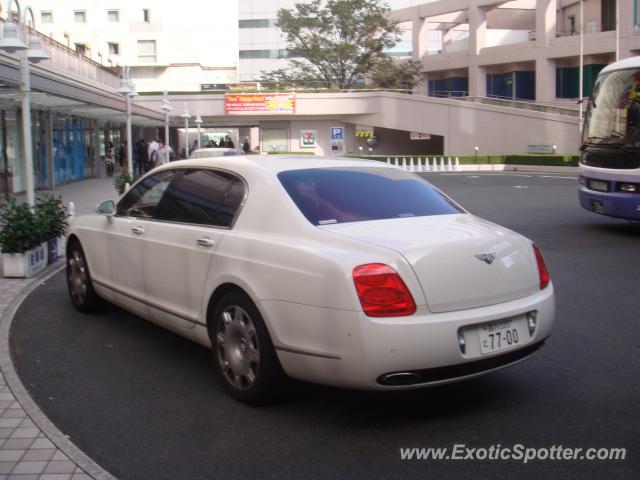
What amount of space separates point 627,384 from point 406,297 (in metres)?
1.91

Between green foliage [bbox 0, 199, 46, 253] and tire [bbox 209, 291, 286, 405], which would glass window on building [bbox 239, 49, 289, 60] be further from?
tire [bbox 209, 291, 286, 405]

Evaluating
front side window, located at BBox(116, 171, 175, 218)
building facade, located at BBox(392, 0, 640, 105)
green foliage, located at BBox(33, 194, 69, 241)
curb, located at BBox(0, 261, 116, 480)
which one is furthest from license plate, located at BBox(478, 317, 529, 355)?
building facade, located at BBox(392, 0, 640, 105)

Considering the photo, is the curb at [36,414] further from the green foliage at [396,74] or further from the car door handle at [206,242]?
the green foliage at [396,74]

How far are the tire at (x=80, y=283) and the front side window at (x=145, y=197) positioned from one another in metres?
0.80

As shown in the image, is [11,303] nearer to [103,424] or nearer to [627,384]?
[103,424]

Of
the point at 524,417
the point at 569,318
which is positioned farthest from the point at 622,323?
the point at 524,417

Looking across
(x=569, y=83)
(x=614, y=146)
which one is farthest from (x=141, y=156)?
(x=569, y=83)

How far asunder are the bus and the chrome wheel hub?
345 inches

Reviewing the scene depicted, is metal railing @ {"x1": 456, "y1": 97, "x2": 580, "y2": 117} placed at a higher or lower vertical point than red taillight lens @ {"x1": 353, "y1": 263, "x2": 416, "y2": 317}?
higher

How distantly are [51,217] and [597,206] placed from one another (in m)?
8.47

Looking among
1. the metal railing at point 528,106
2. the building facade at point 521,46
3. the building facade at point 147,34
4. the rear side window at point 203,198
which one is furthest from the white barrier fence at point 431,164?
the rear side window at point 203,198

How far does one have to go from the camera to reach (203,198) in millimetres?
5398

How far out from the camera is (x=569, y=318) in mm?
6836

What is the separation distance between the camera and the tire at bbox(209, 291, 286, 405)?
4398mm
